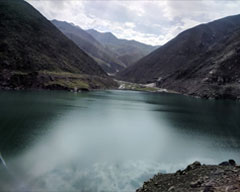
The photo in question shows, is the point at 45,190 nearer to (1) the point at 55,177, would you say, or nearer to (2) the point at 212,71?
(1) the point at 55,177

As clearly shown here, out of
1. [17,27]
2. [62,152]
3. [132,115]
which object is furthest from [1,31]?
[62,152]

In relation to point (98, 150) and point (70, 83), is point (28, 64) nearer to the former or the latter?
point (70, 83)

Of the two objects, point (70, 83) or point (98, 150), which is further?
point (70, 83)

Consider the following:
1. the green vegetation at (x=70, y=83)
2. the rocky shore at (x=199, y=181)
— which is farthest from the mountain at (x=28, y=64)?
the rocky shore at (x=199, y=181)

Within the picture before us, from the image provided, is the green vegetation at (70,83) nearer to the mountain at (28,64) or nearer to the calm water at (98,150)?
the mountain at (28,64)

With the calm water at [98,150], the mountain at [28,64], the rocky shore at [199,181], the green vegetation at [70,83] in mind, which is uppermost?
the mountain at [28,64]

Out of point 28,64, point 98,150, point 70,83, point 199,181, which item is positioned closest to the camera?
point 199,181

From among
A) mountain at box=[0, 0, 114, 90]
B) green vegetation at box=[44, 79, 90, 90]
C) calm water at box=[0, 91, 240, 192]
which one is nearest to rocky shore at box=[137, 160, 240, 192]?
calm water at box=[0, 91, 240, 192]

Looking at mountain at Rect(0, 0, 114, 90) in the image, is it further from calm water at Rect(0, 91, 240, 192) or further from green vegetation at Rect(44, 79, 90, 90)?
calm water at Rect(0, 91, 240, 192)

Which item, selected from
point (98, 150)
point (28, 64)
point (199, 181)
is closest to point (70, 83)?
point (28, 64)
